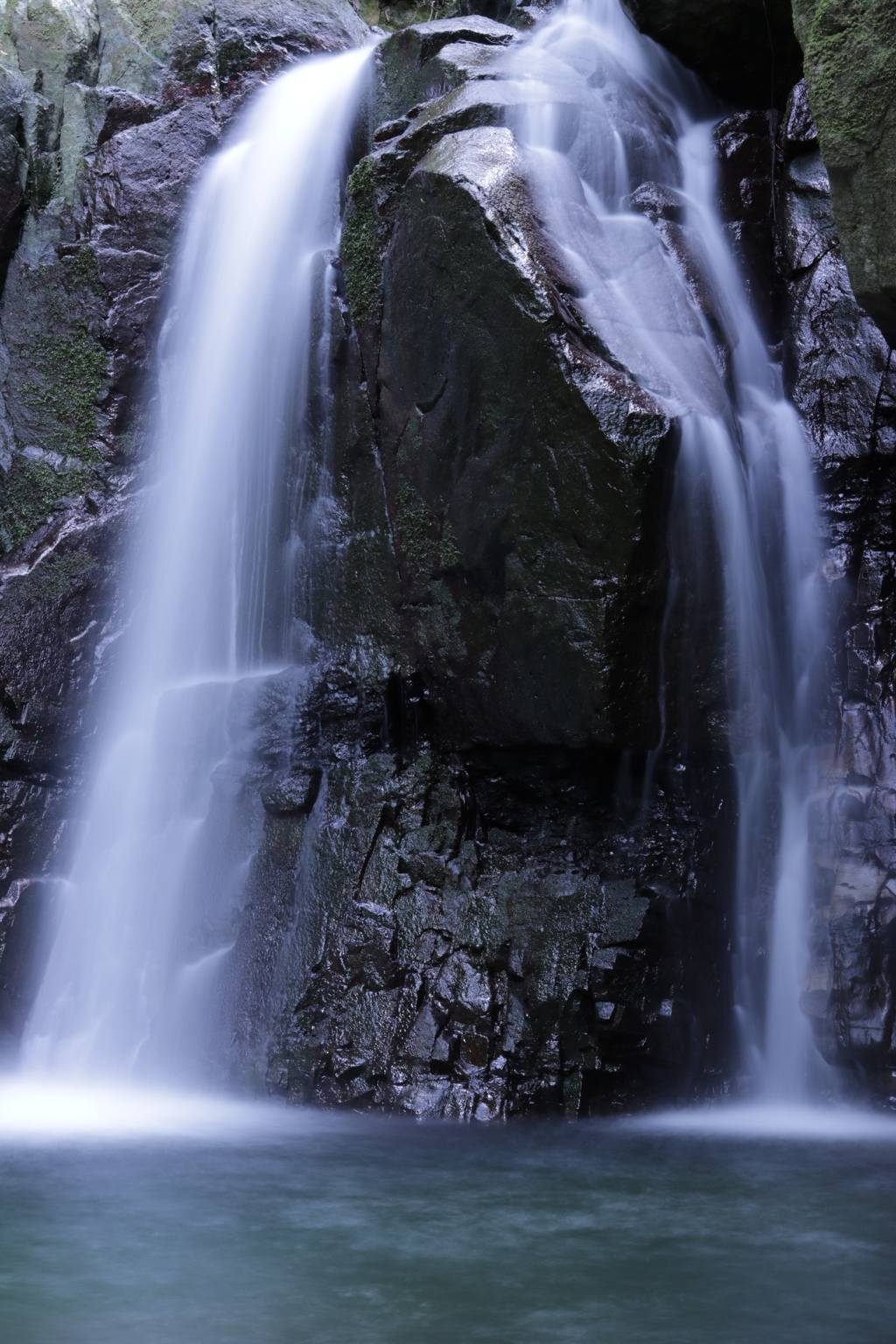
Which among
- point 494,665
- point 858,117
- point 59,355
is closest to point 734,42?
point 858,117

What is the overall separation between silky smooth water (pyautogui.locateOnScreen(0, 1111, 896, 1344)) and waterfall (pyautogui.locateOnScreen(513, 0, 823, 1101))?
134 cm

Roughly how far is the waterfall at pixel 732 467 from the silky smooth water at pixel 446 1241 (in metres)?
1.34

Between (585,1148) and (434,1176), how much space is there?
33.1 inches

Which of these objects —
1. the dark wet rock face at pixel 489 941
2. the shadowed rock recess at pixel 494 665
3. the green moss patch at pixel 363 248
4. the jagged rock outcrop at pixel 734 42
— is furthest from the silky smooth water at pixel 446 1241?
the jagged rock outcrop at pixel 734 42

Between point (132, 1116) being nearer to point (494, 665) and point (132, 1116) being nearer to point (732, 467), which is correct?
point (494, 665)

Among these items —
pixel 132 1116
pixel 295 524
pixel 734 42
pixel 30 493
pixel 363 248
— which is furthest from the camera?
pixel 734 42

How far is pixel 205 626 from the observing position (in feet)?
25.0

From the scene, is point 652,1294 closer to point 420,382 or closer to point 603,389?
point 603,389

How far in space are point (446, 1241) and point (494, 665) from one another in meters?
3.29

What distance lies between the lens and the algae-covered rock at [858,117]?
4145 millimetres

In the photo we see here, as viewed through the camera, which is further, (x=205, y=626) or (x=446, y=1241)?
(x=205, y=626)

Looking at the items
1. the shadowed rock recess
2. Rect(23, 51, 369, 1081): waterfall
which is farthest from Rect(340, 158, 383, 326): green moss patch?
Rect(23, 51, 369, 1081): waterfall

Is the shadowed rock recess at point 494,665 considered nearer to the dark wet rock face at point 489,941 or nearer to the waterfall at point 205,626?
the dark wet rock face at point 489,941

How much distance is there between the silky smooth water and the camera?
9.78 ft
